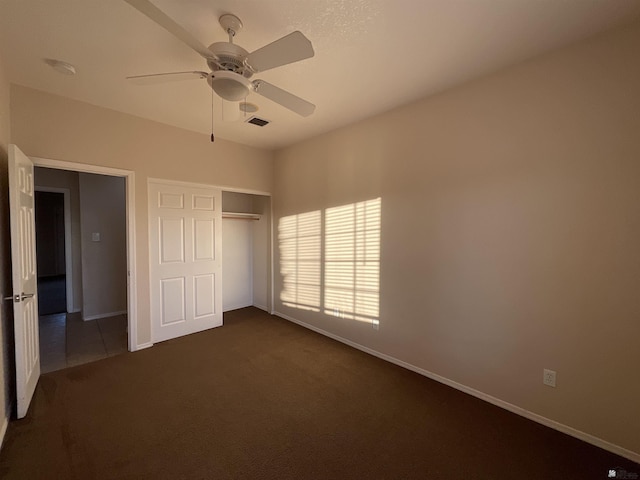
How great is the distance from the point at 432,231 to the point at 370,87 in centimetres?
149

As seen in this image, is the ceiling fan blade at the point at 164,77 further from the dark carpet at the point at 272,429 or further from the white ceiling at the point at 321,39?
the dark carpet at the point at 272,429

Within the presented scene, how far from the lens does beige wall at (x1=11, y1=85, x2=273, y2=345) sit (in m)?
2.58

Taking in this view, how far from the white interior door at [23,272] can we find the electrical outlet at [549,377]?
4.01 metres

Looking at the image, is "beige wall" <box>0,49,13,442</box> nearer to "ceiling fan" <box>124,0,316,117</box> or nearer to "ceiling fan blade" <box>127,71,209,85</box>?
"ceiling fan blade" <box>127,71,209,85</box>

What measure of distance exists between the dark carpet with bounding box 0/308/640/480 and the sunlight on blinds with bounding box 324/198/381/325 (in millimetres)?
722

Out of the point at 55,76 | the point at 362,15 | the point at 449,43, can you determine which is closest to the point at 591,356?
the point at 449,43

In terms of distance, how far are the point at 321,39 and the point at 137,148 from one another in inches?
101

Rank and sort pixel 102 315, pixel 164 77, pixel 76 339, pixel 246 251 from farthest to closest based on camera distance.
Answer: pixel 246 251 → pixel 102 315 → pixel 76 339 → pixel 164 77

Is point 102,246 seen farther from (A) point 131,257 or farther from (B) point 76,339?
(A) point 131,257

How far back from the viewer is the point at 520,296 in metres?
2.15

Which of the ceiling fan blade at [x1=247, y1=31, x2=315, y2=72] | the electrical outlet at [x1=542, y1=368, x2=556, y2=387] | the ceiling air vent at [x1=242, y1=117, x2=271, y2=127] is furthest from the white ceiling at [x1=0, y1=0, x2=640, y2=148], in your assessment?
the electrical outlet at [x1=542, y1=368, x2=556, y2=387]

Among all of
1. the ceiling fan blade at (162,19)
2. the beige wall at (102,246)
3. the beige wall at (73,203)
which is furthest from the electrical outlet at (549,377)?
the beige wall at (73,203)

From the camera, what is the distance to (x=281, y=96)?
6.29 ft

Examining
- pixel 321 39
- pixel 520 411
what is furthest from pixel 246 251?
pixel 520 411
